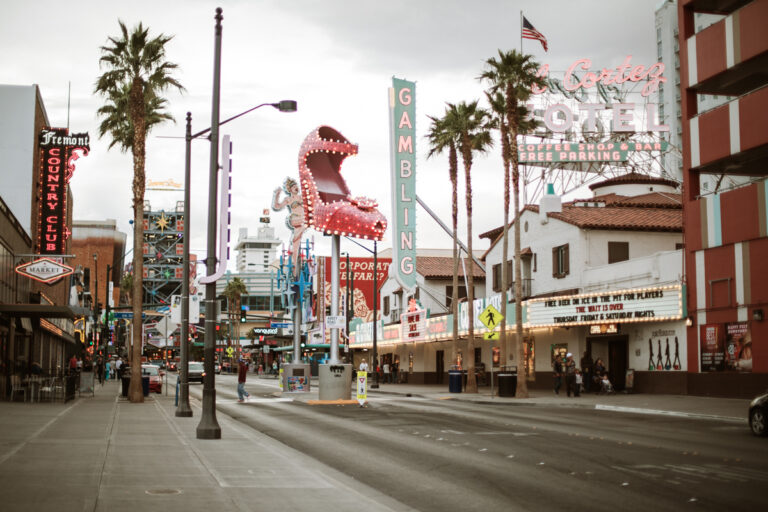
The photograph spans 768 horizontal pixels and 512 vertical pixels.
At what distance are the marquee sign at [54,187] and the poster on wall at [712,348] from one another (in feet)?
91.9

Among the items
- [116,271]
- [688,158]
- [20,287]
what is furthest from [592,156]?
[116,271]

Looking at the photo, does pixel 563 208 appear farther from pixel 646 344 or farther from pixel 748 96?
pixel 748 96

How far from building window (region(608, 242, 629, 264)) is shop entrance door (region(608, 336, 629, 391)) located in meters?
4.22

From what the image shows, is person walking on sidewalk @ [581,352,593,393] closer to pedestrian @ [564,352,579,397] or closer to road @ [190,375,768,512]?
pedestrian @ [564,352,579,397]

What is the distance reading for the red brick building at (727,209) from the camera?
99.8ft

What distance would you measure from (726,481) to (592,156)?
41.1m

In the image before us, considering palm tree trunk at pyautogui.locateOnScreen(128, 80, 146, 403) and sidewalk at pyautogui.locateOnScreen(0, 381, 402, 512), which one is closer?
sidewalk at pyautogui.locateOnScreen(0, 381, 402, 512)

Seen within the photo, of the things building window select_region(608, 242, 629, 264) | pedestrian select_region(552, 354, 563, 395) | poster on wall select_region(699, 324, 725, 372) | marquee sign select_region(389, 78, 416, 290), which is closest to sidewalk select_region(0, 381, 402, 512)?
poster on wall select_region(699, 324, 725, 372)

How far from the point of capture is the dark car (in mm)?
18219

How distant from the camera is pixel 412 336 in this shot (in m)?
58.6

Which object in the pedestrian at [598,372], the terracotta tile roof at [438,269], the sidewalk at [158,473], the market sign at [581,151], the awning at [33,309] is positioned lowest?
the sidewalk at [158,473]

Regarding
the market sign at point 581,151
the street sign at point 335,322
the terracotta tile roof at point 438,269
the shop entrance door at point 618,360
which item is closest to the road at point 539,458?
the street sign at point 335,322

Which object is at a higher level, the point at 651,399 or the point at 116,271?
the point at 116,271

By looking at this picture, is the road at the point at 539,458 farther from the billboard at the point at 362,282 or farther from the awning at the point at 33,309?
the billboard at the point at 362,282
